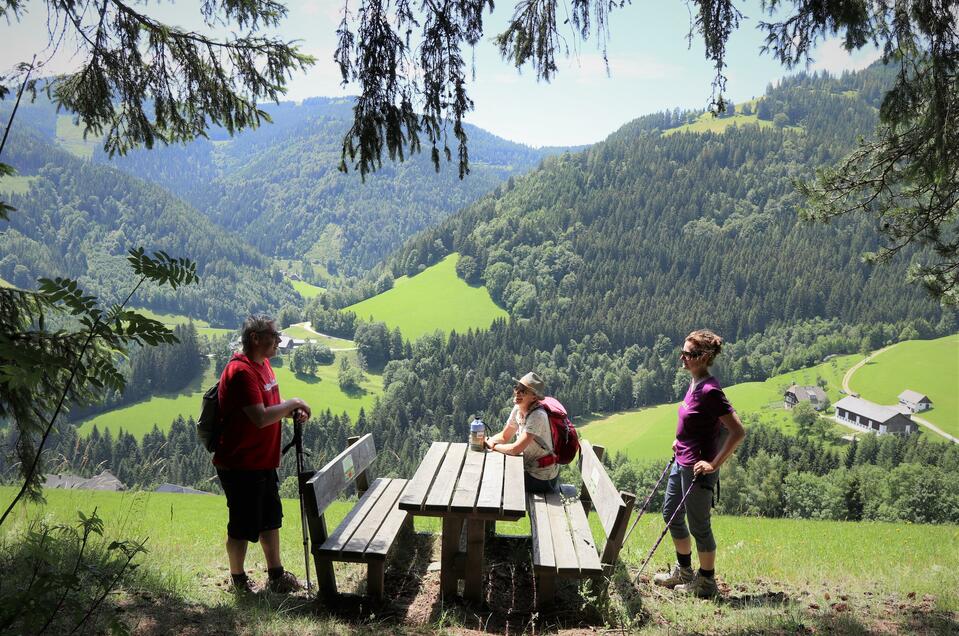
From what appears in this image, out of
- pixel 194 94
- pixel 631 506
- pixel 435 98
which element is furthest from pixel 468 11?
pixel 631 506

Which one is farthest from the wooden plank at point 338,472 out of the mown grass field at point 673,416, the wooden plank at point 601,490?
the mown grass field at point 673,416

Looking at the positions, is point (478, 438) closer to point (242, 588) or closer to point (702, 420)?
point (702, 420)

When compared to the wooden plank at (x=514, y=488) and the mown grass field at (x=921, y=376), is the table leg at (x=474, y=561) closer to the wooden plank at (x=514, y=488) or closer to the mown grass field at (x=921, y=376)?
the wooden plank at (x=514, y=488)

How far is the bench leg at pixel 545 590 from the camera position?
4.15 m

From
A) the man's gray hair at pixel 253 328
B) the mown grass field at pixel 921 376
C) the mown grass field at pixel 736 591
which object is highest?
the man's gray hair at pixel 253 328

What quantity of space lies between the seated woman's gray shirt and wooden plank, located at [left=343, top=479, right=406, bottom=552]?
1191 millimetres

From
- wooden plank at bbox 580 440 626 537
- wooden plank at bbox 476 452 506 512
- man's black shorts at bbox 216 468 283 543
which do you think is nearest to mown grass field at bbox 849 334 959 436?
wooden plank at bbox 580 440 626 537

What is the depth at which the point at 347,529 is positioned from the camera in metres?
4.52

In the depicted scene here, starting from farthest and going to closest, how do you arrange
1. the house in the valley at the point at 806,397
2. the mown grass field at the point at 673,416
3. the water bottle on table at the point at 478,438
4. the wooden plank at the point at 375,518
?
the house in the valley at the point at 806,397
the mown grass field at the point at 673,416
the water bottle on table at the point at 478,438
the wooden plank at the point at 375,518

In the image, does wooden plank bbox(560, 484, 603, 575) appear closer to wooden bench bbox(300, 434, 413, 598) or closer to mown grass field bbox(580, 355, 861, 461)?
wooden bench bbox(300, 434, 413, 598)

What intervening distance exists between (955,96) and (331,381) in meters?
125

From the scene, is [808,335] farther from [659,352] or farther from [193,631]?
[193,631]

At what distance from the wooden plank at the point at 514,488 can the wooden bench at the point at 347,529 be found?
0.84 metres

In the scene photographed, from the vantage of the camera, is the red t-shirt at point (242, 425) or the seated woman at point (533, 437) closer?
the red t-shirt at point (242, 425)
